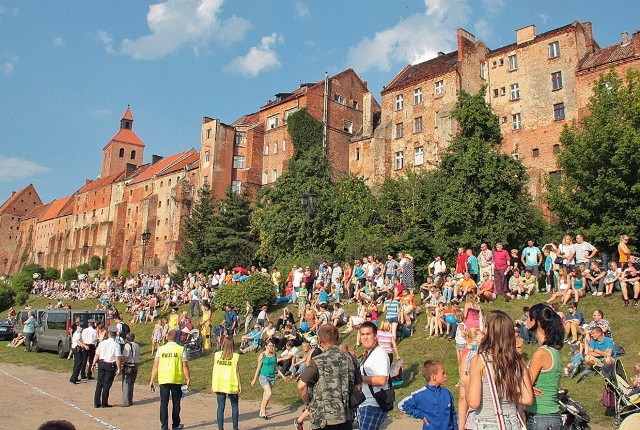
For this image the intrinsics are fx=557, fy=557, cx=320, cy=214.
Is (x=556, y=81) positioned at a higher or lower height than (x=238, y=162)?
higher

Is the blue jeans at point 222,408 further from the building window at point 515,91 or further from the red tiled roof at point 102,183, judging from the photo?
the red tiled roof at point 102,183

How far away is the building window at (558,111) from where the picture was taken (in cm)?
4193

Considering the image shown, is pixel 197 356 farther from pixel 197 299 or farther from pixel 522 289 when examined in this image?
pixel 522 289

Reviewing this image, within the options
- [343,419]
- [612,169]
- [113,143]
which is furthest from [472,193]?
[113,143]

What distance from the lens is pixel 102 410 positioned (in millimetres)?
12602

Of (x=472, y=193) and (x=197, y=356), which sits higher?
(x=472, y=193)

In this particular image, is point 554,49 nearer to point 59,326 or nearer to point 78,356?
point 59,326

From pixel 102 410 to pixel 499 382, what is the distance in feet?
34.7

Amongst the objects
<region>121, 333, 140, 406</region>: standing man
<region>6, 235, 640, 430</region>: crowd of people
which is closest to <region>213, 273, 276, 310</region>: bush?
<region>6, 235, 640, 430</region>: crowd of people

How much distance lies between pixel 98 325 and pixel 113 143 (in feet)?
347

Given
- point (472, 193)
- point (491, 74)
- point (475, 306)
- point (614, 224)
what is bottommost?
point (475, 306)

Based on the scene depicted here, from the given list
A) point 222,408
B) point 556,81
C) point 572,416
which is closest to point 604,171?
point 556,81

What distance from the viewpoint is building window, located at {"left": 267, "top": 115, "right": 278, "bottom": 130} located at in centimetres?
6021

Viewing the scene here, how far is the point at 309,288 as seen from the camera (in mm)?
26969
